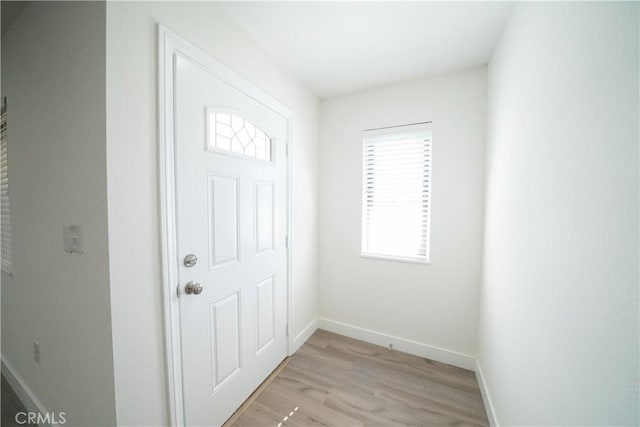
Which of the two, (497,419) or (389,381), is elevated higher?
(497,419)

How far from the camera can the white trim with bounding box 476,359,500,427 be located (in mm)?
1330

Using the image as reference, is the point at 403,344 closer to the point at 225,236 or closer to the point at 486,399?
the point at 486,399

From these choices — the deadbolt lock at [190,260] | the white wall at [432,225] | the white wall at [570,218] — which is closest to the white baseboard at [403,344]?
the white wall at [432,225]

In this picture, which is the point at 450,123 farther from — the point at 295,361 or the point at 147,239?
the point at 295,361

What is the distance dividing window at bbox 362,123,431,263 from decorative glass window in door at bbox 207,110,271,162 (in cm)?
105

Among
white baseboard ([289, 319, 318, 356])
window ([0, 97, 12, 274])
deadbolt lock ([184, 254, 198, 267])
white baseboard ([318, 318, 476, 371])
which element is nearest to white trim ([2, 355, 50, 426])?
window ([0, 97, 12, 274])

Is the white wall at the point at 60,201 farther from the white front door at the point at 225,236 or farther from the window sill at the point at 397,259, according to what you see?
the window sill at the point at 397,259

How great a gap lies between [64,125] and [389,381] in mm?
2586

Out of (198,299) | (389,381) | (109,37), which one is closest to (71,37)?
(109,37)

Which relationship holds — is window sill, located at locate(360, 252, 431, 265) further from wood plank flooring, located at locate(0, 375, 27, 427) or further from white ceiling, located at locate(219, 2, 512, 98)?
wood plank flooring, located at locate(0, 375, 27, 427)

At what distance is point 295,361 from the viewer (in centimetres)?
194

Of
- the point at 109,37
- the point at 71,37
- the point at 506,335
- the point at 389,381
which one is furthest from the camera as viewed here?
the point at 389,381

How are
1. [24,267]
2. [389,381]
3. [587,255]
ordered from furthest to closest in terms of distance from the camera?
[389,381] → [24,267] → [587,255]

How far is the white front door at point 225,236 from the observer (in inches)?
44.9
